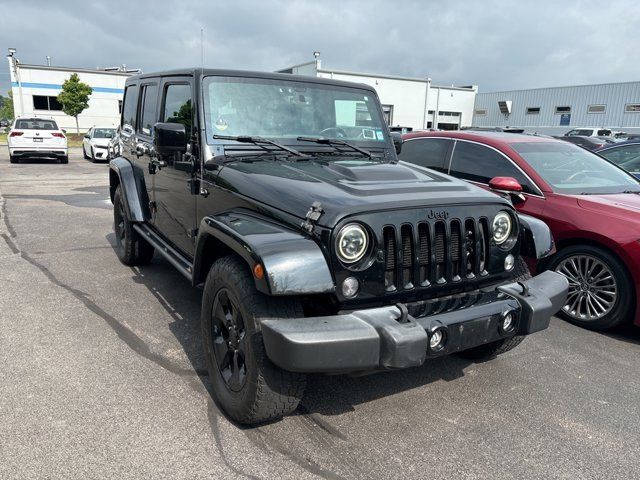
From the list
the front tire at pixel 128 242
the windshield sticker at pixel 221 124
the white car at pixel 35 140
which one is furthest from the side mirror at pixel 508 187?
the white car at pixel 35 140

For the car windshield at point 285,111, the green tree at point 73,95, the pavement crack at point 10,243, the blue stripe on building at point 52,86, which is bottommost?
the pavement crack at point 10,243

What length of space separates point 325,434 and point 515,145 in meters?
3.91

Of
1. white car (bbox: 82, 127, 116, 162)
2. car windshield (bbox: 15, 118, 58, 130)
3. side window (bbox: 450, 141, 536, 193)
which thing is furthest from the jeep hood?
white car (bbox: 82, 127, 116, 162)

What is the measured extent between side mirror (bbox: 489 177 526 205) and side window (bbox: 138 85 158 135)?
3.16m

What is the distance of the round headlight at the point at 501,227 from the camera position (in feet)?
9.91

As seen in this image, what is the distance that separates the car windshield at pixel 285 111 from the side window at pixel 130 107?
206cm

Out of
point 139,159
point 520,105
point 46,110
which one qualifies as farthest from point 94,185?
point 520,105

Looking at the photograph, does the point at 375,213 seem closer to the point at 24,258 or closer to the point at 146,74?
the point at 146,74

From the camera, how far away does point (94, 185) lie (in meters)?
12.9

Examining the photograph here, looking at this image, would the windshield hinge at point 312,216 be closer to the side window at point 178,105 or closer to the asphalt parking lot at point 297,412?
the asphalt parking lot at point 297,412

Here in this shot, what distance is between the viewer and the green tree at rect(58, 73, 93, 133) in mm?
33406

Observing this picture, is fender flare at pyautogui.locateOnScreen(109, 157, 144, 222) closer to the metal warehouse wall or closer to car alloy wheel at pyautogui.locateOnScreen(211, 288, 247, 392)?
car alloy wheel at pyautogui.locateOnScreen(211, 288, 247, 392)

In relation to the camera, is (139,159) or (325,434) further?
(139,159)

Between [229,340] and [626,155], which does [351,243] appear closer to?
[229,340]
